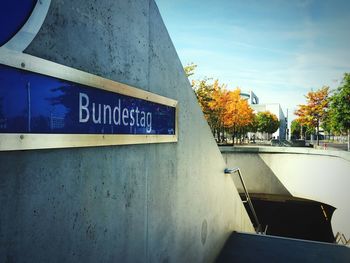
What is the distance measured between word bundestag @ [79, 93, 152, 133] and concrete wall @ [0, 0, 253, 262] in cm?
19

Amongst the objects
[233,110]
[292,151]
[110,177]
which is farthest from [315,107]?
[110,177]

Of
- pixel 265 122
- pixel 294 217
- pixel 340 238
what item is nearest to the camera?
pixel 340 238

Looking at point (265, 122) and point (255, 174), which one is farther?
point (265, 122)

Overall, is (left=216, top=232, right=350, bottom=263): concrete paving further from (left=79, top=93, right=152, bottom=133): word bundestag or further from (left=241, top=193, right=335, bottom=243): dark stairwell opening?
(left=241, top=193, right=335, bottom=243): dark stairwell opening

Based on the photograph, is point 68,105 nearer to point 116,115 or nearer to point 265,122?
point 116,115

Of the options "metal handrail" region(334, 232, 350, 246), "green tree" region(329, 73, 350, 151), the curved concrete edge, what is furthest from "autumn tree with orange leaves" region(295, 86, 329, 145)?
"metal handrail" region(334, 232, 350, 246)

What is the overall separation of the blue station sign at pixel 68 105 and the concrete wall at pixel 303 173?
10.4 metres

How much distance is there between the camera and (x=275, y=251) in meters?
4.72

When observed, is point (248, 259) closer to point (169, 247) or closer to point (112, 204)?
point (169, 247)

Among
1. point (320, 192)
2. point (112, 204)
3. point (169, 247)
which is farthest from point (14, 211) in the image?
point (320, 192)

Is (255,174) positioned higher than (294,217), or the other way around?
(255,174)

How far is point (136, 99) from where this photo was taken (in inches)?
86.0

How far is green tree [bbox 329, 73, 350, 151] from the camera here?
1898 cm

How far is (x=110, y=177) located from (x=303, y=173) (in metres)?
14.9
